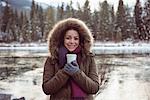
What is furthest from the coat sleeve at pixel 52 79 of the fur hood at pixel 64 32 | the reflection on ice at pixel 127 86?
the reflection on ice at pixel 127 86

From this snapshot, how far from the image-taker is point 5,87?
35.5 ft

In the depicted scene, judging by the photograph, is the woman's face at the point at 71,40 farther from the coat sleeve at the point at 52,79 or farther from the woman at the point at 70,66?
the coat sleeve at the point at 52,79

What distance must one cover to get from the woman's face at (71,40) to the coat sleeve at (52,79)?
14 centimetres

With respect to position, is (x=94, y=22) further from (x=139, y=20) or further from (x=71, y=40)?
(x=71, y=40)

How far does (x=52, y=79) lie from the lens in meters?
2.35

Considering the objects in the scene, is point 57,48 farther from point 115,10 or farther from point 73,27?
point 115,10

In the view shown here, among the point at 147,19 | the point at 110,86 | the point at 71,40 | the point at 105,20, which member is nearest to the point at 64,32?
the point at 71,40

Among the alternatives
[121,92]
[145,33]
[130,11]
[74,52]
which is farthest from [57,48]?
[130,11]

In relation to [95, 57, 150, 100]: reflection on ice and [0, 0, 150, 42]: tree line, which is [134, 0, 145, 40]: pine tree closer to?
[0, 0, 150, 42]: tree line

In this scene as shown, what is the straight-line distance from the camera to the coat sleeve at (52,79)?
2328 mm

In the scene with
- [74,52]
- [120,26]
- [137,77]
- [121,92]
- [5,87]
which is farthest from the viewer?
[120,26]

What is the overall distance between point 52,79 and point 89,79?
0.22m

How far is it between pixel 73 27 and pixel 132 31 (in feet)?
129

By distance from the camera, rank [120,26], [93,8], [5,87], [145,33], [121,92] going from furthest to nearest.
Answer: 1. [93,8]
2. [120,26]
3. [145,33]
4. [5,87]
5. [121,92]
